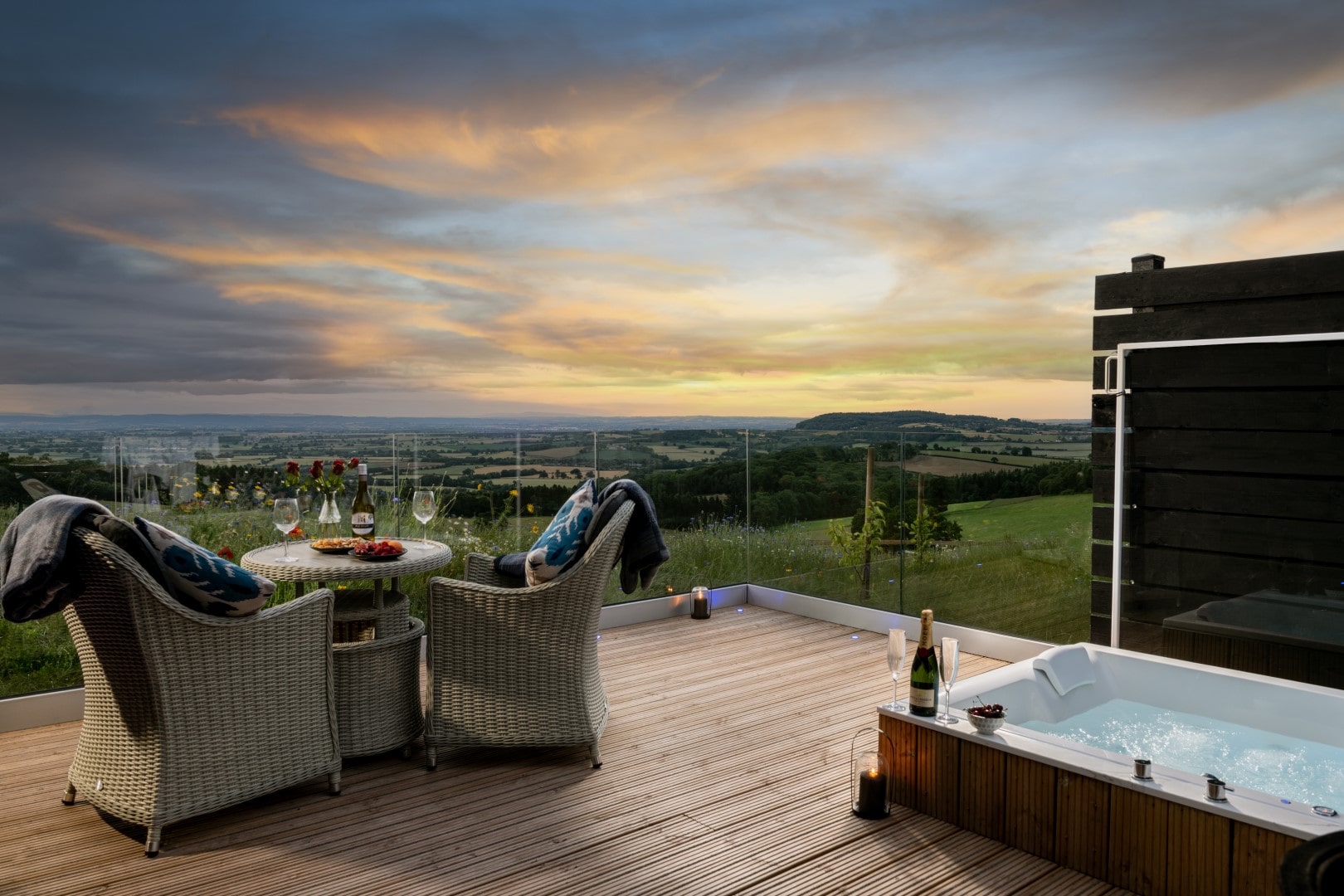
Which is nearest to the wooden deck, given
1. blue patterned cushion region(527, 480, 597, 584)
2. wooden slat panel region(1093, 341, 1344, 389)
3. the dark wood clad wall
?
blue patterned cushion region(527, 480, 597, 584)

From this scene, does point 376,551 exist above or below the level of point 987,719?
above

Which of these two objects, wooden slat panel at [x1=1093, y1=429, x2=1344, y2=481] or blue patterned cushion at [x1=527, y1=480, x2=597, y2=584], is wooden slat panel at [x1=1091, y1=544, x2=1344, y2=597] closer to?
wooden slat panel at [x1=1093, y1=429, x2=1344, y2=481]

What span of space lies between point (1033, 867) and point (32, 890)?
2738mm

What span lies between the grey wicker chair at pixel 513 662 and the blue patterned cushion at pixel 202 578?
64 cm

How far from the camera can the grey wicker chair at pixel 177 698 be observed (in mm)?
2527

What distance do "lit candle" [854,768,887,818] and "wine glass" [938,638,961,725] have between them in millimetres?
282

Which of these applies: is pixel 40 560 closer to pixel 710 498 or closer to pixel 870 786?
pixel 870 786

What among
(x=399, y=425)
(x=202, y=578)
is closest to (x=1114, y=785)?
(x=202, y=578)

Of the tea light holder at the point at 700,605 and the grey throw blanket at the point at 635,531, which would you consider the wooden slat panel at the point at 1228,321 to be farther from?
the tea light holder at the point at 700,605

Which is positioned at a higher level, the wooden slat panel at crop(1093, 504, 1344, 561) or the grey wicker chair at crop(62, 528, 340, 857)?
the wooden slat panel at crop(1093, 504, 1344, 561)

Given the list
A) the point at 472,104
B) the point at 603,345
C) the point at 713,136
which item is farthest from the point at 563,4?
the point at 603,345

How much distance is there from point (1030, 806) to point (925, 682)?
1.56ft

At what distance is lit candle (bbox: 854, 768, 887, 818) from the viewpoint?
9.29 ft

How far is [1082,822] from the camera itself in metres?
2.54
